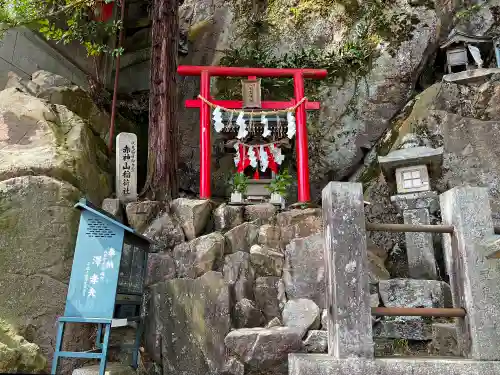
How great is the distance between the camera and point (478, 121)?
977 centimetres

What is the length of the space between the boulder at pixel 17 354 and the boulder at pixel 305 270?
3.31 meters

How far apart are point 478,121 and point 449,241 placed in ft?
23.8

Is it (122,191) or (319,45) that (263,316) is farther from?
(319,45)

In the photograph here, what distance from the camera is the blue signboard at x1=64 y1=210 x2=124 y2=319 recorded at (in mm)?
4520

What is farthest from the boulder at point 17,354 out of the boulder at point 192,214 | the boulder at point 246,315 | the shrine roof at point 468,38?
the shrine roof at point 468,38

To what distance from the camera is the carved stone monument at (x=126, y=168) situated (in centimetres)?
713

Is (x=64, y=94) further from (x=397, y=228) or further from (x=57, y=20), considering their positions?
(x=397, y=228)

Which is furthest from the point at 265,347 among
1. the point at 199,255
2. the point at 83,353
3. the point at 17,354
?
the point at 17,354

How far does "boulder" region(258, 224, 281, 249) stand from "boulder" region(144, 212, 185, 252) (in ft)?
4.23

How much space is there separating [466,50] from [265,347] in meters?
10.3

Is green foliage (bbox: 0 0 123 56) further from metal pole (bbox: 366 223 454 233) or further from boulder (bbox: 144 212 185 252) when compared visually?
metal pole (bbox: 366 223 454 233)

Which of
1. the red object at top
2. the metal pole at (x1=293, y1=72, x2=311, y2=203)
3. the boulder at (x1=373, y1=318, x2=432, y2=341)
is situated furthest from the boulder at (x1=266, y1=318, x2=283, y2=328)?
the red object at top

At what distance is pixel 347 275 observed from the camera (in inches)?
131

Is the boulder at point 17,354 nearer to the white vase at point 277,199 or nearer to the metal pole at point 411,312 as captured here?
the metal pole at point 411,312
